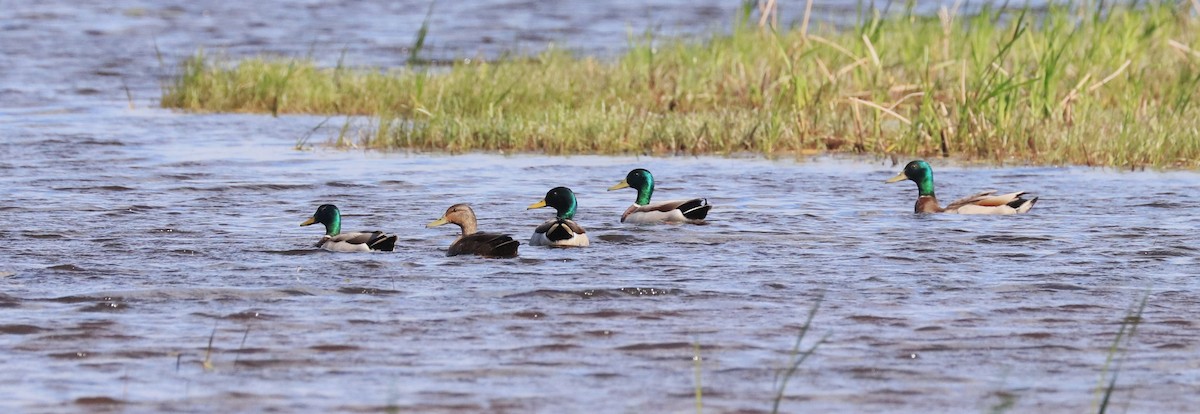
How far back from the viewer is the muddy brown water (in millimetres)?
7316

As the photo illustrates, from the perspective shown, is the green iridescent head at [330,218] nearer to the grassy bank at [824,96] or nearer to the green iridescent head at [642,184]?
the green iridescent head at [642,184]

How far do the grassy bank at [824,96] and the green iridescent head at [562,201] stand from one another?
3935mm

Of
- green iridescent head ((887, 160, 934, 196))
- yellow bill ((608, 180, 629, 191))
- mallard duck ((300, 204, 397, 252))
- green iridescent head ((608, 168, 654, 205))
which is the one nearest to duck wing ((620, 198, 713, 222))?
green iridescent head ((608, 168, 654, 205))

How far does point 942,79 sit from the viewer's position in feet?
56.6

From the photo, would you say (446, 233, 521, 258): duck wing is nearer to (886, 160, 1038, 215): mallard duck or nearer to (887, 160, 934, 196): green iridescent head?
(886, 160, 1038, 215): mallard duck

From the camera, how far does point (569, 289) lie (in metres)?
9.60

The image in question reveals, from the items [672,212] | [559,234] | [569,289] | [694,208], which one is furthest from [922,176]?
[569,289]

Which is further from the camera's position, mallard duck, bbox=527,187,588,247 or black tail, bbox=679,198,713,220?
black tail, bbox=679,198,713,220

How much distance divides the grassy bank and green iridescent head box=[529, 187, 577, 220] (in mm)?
3935

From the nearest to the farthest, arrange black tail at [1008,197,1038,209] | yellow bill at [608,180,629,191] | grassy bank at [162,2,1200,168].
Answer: black tail at [1008,197,1038,209], yellow bill at [608,180,629,191], grassy bank at [162,2,1200,168]

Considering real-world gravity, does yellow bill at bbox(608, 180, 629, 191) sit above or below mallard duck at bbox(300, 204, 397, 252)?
below

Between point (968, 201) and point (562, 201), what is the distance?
2739mm

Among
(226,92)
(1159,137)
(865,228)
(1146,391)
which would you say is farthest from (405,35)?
(1146,391)

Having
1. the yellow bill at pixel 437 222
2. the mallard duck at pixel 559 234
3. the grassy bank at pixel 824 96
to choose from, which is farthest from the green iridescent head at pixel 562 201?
the grassy bank at pixel 824 96
